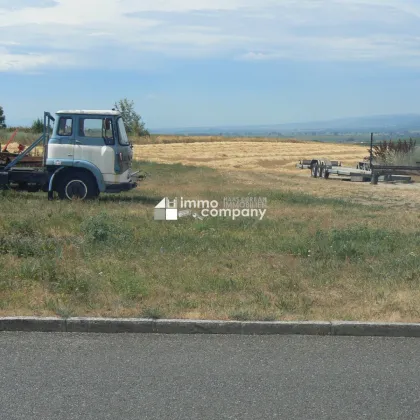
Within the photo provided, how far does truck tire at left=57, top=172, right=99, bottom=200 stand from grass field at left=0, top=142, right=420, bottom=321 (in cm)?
130

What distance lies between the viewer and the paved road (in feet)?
15.8

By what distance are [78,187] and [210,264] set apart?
9.55m

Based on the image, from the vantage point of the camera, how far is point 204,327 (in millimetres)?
6684

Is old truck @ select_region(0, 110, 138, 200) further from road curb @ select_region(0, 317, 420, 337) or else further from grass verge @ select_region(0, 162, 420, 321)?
road curb @ select_region(0, 317, 420, 337)

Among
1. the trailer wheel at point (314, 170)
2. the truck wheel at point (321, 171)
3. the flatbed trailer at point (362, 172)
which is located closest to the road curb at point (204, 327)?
the flatbed trailer at point (362, 172)

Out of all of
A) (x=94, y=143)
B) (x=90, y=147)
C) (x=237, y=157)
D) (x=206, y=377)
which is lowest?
(x=206, y=377)

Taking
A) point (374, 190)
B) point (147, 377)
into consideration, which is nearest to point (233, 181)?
point (374, 190)

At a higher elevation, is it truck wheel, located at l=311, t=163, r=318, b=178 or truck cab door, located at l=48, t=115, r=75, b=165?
truck cab door, located at l=48, t=115, r=75, b=165

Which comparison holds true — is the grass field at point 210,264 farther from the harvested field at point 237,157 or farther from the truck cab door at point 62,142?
the harvested field at point 237,157

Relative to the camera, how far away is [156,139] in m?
70.7

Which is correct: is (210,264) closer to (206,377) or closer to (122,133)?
(206,377)

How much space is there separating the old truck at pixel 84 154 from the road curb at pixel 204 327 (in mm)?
11355

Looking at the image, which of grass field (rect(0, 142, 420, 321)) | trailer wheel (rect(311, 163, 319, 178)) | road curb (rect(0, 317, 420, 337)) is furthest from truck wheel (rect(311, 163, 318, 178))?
road curb (rect(0, 317, 420, 337))

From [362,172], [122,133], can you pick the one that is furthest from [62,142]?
[362,172]
